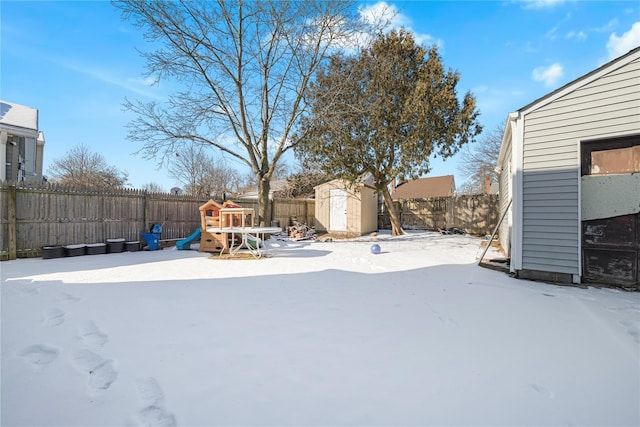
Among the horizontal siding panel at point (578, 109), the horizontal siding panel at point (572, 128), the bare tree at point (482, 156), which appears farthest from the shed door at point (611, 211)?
the bare tree at point (482, 156)

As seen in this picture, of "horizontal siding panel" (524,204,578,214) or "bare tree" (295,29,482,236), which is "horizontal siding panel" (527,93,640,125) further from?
"bare tree" (295,29,482,236)

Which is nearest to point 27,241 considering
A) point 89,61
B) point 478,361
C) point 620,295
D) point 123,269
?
point 123,269

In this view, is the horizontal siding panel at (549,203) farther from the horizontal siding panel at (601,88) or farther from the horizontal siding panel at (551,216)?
the horizontal siding panel at (601,88)

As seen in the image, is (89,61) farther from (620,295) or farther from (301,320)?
(620,295)

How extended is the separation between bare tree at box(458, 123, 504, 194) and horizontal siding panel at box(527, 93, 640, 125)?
19.7 meters

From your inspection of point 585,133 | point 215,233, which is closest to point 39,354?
point 215,233

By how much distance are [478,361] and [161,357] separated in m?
→ 2.39

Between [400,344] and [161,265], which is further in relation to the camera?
[161,265]

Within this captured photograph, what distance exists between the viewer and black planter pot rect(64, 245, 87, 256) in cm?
687

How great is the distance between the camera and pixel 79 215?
7.34 meters

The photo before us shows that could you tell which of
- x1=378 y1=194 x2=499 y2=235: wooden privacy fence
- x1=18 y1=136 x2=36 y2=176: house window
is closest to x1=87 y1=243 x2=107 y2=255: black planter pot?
x1=18 y1=136 x2=36 y2=176: house window

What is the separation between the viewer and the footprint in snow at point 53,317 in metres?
2.78

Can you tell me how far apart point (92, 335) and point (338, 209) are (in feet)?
38.1

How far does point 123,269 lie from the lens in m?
5.45
